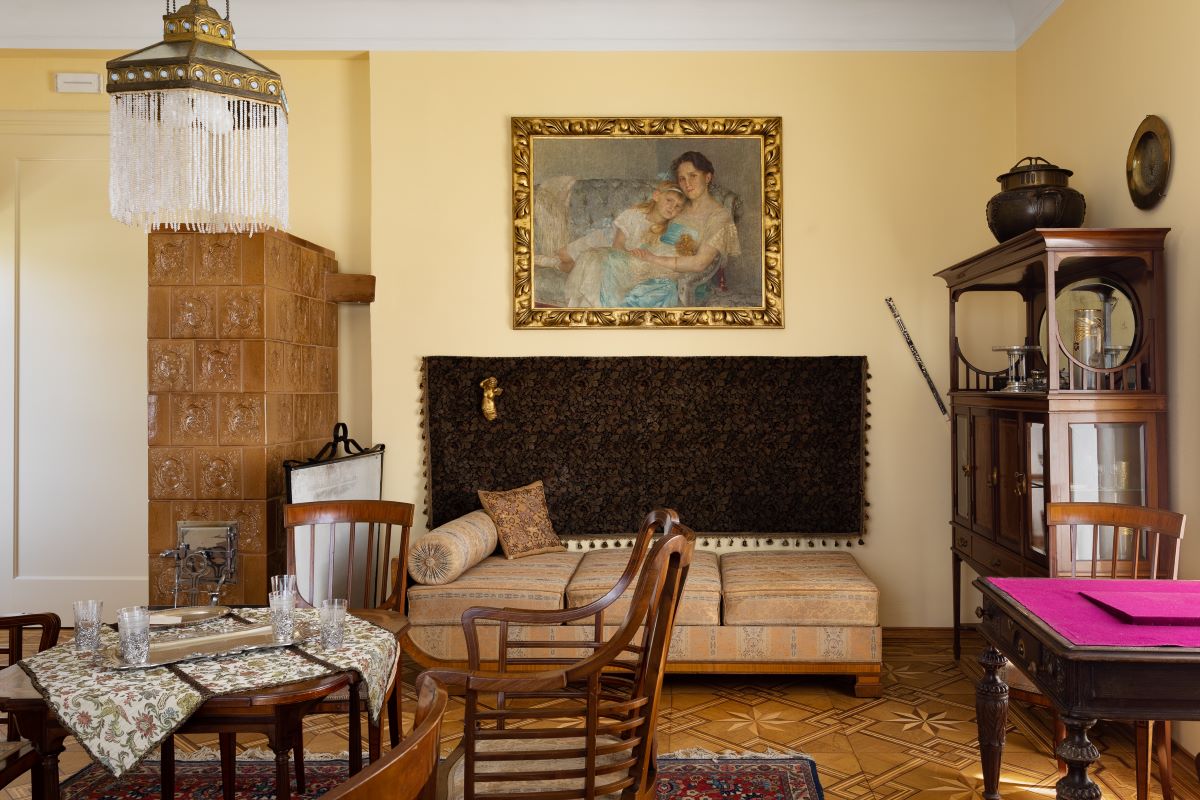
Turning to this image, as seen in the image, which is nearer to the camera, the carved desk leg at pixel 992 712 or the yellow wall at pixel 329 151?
the carved desk leg at pixel 992 712

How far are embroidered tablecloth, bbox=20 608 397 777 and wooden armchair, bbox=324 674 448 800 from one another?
1.06m

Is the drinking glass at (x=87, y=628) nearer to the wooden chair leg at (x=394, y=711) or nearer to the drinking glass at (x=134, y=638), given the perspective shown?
the drinking glass at (x=134, y=638)

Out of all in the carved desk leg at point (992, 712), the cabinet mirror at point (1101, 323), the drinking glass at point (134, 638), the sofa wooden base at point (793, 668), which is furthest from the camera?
the sofa wooden base at point (793, 668)

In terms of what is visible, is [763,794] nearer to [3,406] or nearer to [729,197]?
[729,197]

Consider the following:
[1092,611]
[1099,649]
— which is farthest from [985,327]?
[1099,649]

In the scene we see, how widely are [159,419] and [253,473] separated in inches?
20.9

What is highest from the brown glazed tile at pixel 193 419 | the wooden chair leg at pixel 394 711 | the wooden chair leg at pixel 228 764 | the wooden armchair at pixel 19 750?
the brown glazed tile at pixel 193 419

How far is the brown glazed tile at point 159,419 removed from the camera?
4.43 metres

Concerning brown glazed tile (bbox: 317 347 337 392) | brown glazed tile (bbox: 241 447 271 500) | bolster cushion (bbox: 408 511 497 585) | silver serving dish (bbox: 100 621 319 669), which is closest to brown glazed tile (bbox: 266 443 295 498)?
brown glazed tile (bbox: 241 447 271 500)

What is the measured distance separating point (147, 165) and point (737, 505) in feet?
11.6

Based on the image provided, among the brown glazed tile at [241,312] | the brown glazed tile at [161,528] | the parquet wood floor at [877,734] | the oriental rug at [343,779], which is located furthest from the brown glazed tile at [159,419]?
the oriental rug at [343,779]

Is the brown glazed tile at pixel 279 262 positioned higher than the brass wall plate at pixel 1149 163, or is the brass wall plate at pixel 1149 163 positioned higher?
the brass wall plate at pixel 1149 163

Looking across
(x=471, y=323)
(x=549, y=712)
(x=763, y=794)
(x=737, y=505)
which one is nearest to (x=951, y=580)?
(x=737, y=505)

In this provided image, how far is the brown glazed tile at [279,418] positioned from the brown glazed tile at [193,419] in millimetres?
254
